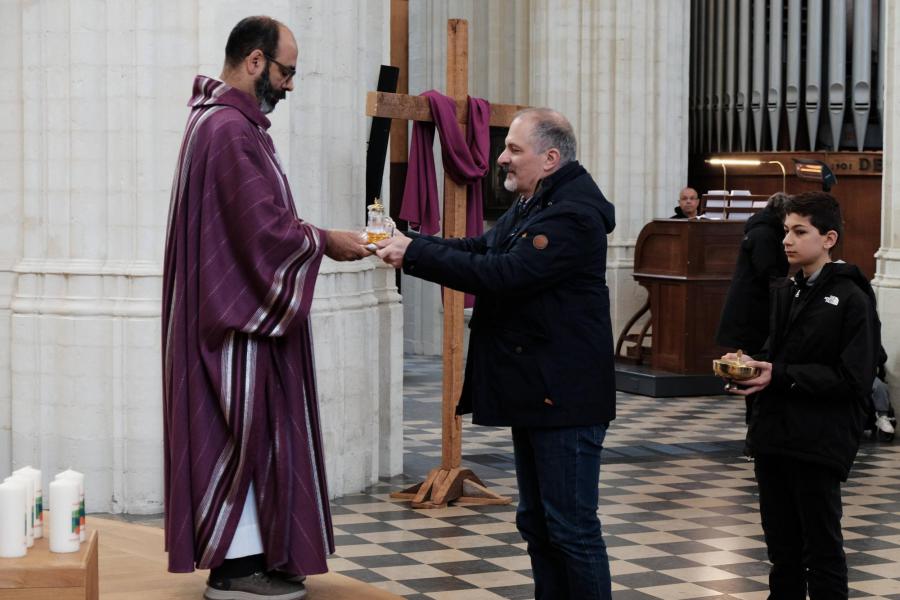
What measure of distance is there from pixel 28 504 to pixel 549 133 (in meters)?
1.78

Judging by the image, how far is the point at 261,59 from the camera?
4.21 m

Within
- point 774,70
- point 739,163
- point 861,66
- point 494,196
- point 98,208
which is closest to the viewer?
point 98,208

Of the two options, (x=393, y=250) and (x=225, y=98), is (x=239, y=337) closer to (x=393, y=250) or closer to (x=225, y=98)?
(x=393, y=250)

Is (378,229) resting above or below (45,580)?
above

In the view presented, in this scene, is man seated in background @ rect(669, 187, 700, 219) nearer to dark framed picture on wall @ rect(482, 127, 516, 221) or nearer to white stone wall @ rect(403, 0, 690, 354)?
white stone wall @ rect(403, 0, 690, 354)

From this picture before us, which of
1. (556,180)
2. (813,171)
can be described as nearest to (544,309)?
(556,180)

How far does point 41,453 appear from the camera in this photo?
7.40m

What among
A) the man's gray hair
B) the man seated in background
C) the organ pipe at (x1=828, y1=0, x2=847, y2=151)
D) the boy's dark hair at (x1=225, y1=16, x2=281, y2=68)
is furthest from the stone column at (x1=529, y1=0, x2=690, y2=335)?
the boy's dark hair at (x1=225, y1=16, x2=281, y2=68)

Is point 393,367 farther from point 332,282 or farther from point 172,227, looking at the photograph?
point 172,227

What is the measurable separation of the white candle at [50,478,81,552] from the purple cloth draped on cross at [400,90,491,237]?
3537 millimetres

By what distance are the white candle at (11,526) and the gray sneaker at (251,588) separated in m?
0.55

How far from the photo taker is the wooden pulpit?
40.8 feet

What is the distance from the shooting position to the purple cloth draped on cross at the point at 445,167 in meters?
7.52

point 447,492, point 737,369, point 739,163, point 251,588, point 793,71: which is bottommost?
point 447,492
